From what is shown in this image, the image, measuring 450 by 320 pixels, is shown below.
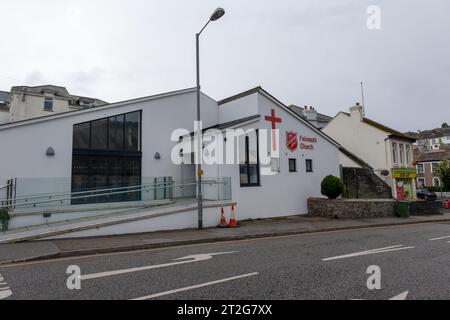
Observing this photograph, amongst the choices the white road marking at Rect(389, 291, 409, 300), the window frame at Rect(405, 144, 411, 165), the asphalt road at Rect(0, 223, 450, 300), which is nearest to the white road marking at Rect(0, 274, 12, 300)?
the asphalt road at Rect(0, 223, 450, 300)

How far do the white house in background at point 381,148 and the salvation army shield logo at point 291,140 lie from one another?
1077 cm

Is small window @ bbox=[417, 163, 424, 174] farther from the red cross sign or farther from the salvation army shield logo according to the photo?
the red cross sign

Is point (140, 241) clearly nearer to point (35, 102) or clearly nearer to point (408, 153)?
point (408, 153)

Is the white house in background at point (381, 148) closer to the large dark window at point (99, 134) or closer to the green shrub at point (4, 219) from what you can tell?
the large dark window at point (99, 134)

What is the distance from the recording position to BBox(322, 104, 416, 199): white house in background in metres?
25.7

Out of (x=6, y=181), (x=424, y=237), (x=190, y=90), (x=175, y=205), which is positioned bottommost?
(x=424, y=237)

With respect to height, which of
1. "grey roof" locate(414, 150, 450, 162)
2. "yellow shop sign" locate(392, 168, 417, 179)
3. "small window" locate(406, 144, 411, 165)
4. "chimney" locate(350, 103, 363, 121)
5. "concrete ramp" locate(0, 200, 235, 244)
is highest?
"chimney" locate(350, 103, 363, 121)

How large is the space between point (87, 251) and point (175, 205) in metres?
5.12

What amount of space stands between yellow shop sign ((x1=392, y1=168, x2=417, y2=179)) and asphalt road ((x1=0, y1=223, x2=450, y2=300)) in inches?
714

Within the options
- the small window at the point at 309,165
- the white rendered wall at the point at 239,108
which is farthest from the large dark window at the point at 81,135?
the small window at the point at 309,165

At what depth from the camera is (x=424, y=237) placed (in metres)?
11.4

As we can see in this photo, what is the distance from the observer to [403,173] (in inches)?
1033
